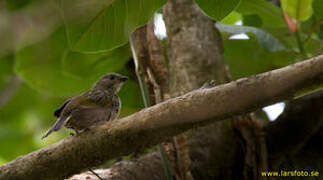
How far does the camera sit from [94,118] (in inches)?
79.0

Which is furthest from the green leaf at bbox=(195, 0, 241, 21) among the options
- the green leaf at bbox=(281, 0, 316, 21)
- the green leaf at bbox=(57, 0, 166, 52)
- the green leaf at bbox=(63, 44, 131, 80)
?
the green leaf at bbox=(63, 44, 131, 80)

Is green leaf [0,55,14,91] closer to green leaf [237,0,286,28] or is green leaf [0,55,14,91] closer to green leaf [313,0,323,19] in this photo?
green leaf [237,0,286,28]

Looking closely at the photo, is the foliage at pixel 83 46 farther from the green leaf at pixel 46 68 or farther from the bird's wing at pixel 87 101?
the bird's wing at pixel 87 101

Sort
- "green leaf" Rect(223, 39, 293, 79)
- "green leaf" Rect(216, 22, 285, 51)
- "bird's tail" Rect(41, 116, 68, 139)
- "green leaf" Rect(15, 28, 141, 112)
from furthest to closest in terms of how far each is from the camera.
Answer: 1. "green leaf" Rect(223, 39, 293, 79)
2. "green leaf" Rect(15, 28, 141, 112)
3. "green leaf" Rect(216, 22, 285, 51)
4. "bird's tail" Rect(41, 116, 68, 139)

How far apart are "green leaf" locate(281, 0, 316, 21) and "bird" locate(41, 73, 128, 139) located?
1.22 meters

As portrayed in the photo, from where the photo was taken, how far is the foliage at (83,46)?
78.4 inches

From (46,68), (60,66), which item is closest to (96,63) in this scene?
(60,66)

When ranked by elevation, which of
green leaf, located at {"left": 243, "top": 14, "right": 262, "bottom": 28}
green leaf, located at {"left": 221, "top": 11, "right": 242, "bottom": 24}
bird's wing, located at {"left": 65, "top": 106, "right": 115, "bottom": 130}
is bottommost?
green leaf, located at {"left": 221, "top": 11, "right": 242, "bottom": 24}

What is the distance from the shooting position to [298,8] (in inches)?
102

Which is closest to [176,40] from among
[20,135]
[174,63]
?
[174,63]

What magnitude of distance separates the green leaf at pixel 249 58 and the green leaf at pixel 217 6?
4.17ft

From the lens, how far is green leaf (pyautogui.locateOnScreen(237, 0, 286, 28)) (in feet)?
8.84

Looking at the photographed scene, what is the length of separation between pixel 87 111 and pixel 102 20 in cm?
45

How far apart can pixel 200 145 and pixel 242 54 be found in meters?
1.10
